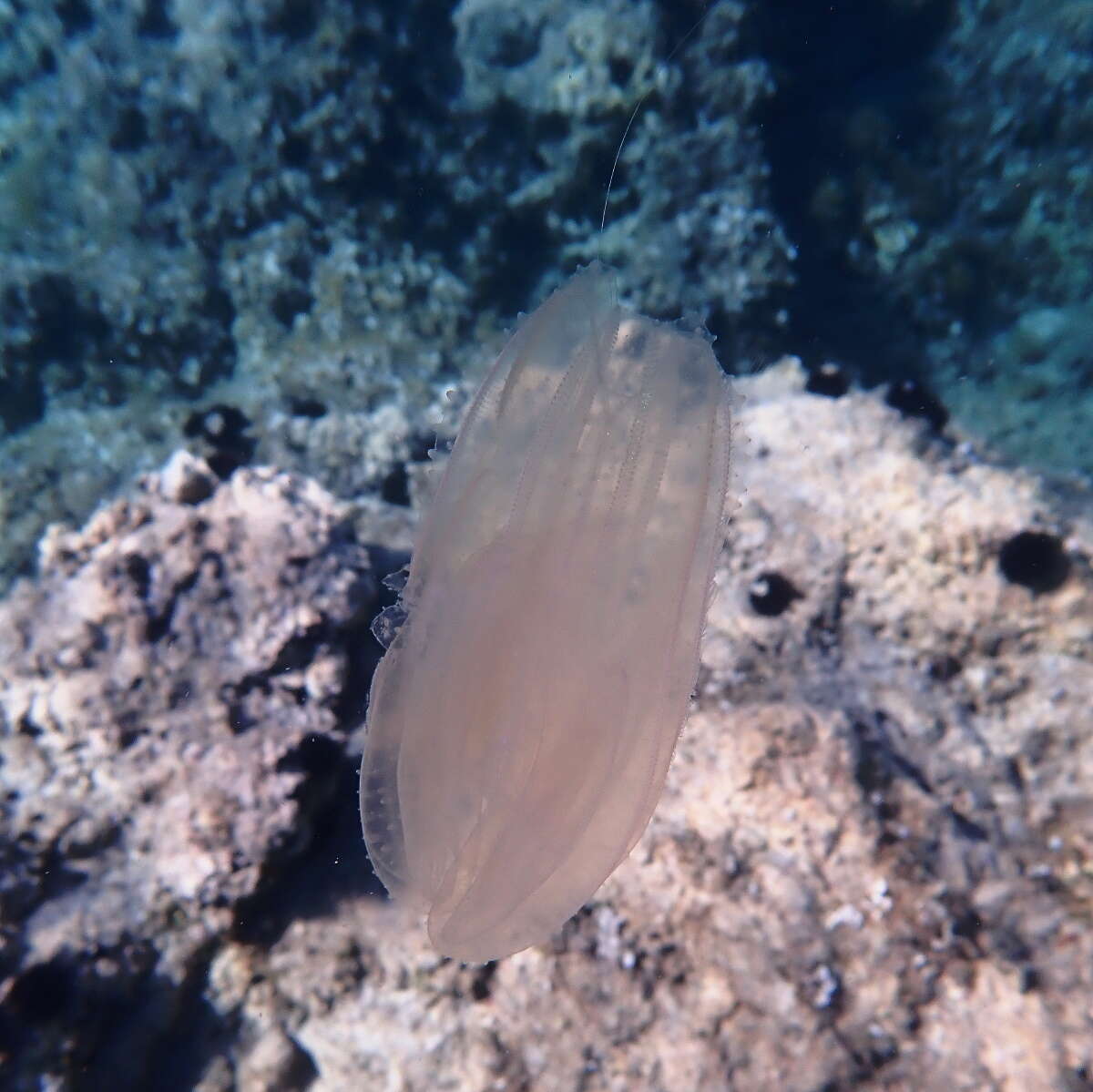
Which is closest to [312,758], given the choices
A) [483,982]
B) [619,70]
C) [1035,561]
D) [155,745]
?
[155,745]

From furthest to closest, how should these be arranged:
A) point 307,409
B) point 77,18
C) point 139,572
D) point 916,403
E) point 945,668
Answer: point 77,18 < point 307,409 < point 916,403 < point 945,668 < point 139,572

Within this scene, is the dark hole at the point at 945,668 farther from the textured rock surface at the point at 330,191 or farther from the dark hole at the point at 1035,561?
the textured rock surface at the point at 330,191

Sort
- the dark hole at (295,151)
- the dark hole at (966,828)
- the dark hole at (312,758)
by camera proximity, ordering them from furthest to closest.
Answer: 1. the dark hole at (295,151)
2. the dark hole at (312,758)
3. the dark hole at (966,828)

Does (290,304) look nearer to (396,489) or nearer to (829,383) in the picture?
(396,489)

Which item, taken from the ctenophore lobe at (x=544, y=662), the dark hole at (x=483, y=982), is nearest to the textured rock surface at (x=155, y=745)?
the ctenophore lobe at (x=544, y=662)

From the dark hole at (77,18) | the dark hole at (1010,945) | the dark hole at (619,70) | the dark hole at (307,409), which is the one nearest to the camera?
the dark hole at (1010,945)
